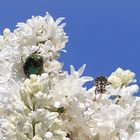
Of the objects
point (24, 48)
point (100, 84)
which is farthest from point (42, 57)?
point (100, 84)

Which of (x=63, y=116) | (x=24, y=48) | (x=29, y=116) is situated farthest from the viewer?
(x=24, y=48)

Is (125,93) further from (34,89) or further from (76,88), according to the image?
(34,89)

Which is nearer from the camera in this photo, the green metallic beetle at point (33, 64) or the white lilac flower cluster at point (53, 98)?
the white lilac flower cluster at point (53, 98)

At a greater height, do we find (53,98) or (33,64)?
(33,64)

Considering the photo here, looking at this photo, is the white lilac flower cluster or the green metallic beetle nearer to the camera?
the white lilac flower cluster
